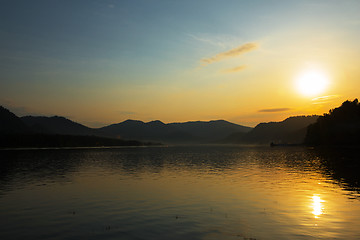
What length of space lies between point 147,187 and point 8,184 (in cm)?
2265

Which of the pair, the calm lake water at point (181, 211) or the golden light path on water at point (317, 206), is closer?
the calm lake water at point (181, 211)

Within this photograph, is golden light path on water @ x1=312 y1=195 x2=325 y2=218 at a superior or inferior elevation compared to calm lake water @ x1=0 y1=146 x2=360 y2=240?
inferior

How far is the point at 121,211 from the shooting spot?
95.0ft

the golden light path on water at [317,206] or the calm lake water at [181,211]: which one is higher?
the calm lake water at [181,211]

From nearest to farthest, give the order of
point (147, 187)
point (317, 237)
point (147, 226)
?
point (317, 237)
point (147, 226)
point (147, 187)

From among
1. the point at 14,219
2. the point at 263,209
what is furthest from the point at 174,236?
the point at 14,219

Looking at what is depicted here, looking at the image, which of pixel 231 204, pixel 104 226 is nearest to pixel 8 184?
pixel 104 226

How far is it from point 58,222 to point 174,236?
10898 millimetres

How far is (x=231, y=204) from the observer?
105ft

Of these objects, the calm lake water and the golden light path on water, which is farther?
the golden light path on water

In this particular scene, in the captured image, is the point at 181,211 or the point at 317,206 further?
the point at 317,206

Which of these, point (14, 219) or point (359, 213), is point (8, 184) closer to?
point (14, 219)

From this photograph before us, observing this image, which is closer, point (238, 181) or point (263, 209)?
point (263, 209)

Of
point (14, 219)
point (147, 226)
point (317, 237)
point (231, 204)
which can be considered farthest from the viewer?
point (231, 204)
